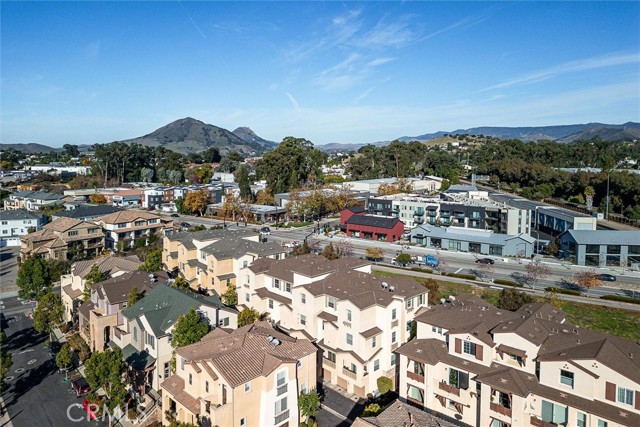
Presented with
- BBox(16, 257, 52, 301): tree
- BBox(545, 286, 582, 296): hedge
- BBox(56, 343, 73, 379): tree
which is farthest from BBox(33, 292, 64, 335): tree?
BBox(545, 286, 582, 296): hedge

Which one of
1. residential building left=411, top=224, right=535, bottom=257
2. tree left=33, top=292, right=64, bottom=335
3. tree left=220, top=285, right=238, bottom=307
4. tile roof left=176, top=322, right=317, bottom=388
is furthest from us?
residential building left=411, top=224, right=535, bottom=257

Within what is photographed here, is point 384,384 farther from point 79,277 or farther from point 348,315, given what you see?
point 79,277

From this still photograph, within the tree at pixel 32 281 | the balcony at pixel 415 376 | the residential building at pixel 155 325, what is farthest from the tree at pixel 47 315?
the balcony at pixel 415 376

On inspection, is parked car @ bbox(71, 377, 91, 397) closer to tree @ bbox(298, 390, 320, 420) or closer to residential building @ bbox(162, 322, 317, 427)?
residential building @ bbox(162, 322, 317, 427)

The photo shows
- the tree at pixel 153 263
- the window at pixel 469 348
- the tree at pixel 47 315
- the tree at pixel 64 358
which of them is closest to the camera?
the window at pixel 469 348

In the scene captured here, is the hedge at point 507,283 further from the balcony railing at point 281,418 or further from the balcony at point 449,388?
the balcony railing at point 281,418

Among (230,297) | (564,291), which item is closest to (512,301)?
(564,291)
